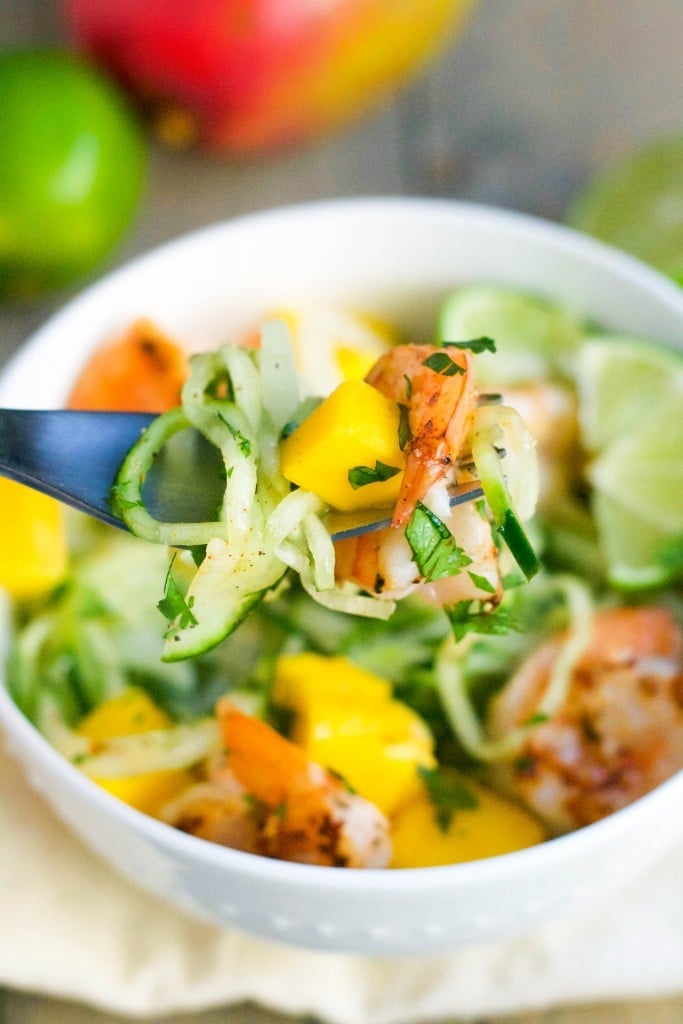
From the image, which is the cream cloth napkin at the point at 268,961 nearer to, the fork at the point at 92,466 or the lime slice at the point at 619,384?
the fork at the point at 92,466

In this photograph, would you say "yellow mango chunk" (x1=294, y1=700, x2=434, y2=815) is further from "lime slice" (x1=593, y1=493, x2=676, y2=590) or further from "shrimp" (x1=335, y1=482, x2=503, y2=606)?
"lime slice" (x1=593, y1=493, x2=676, y2=590)

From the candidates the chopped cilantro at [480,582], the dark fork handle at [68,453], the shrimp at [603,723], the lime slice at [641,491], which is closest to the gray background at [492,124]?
the lime slice at [641,491]

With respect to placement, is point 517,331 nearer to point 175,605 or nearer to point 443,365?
point 443,365

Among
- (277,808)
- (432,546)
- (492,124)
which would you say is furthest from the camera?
(492,124)

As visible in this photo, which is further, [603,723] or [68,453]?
[603,723]

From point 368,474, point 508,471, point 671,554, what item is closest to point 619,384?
point 671,554

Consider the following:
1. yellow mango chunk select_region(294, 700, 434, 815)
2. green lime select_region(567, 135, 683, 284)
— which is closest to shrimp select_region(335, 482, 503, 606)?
yellow mango chunk select_region(294, 700, 434, 815)

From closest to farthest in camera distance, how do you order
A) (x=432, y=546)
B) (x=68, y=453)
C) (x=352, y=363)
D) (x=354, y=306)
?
(x=432, y=546), (x=68, y=453), (x=352, y=363), (x=354, y=306)
